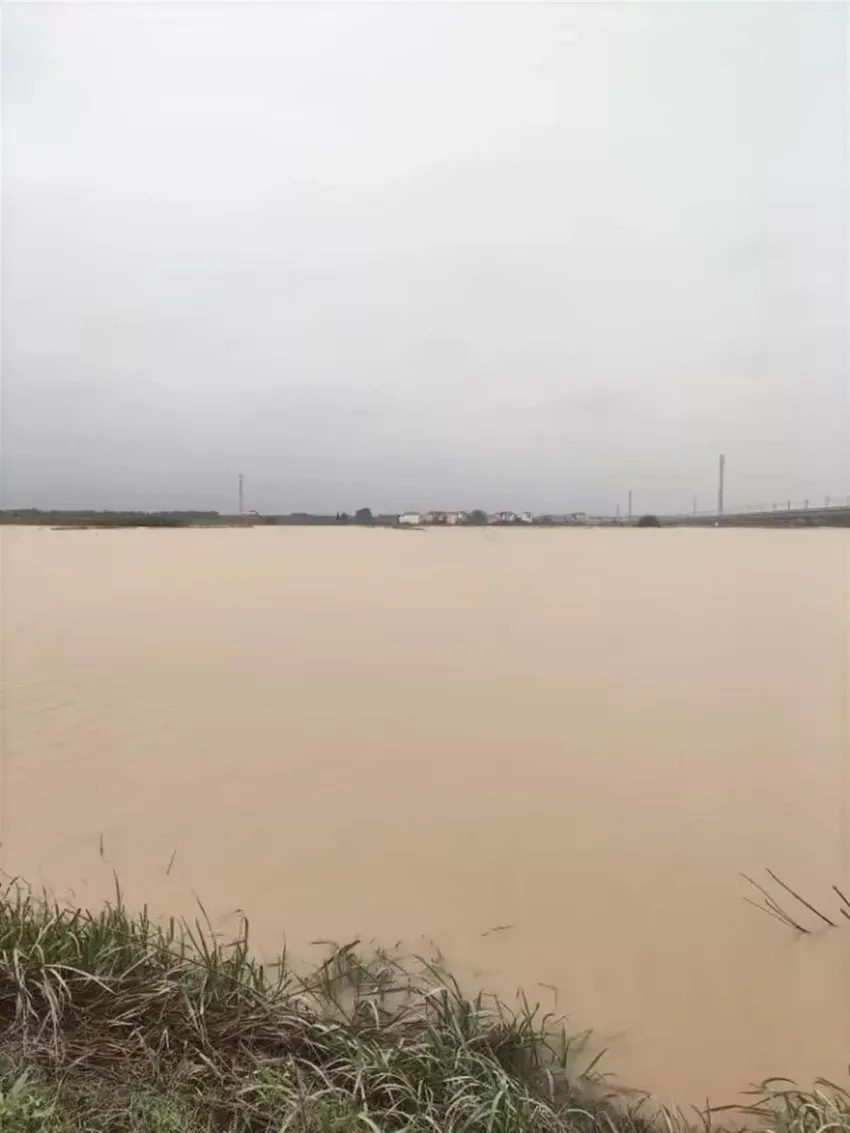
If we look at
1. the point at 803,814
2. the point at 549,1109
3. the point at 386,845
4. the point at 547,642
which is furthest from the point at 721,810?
the point at 547,642

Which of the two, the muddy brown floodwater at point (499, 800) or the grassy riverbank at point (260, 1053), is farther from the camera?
the muddy brown floodwater at point (499, 800)

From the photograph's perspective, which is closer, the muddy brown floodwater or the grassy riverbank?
the grassy riverbank

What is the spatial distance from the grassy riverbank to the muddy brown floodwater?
0.29 m

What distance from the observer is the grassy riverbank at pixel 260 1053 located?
1.56 m

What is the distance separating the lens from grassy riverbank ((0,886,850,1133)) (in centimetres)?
156

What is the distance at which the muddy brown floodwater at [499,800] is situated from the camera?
2.38 meters

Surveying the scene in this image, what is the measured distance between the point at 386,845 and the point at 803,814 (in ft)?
6.58

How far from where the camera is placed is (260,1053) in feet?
5.95

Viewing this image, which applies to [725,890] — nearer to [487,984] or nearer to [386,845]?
[487,984]

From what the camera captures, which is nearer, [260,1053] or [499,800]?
[260,1053]

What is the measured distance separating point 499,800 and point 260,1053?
2.00 meters

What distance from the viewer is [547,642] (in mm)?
7535

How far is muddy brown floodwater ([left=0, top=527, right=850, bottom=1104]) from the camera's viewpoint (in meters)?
2.38

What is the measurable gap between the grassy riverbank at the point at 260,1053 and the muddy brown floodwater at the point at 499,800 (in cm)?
29
